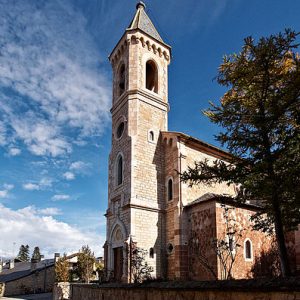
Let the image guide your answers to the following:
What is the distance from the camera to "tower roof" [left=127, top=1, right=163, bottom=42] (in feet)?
84.7

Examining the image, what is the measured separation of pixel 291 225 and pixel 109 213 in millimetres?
14167

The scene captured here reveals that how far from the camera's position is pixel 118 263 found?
21.2 meters

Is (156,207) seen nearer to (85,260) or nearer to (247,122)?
(247,122)

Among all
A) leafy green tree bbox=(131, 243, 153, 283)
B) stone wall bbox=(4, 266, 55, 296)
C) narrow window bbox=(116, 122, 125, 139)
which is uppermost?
narrow window bbox=(116, 122, 125, 139)

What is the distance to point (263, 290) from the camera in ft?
15.8

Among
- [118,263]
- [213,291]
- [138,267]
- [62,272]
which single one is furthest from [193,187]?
[62,272]

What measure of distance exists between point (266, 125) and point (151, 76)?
17.7 metres

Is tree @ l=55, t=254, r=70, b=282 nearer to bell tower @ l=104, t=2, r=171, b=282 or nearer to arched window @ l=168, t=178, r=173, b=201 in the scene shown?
bell tower @ l=104, t=2, r=171, b=282

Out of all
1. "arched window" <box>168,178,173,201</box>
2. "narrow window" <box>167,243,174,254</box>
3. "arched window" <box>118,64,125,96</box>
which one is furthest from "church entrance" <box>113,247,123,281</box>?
"arched window" <box>118,64,125,96</box>

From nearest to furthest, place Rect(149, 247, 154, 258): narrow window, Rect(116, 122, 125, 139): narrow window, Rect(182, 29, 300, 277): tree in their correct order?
Rect(182, 29, 300, 277): tree → Rect(149, 247, 154, 258): narrow window → Rect(116, 122, 125, 139): narrow window

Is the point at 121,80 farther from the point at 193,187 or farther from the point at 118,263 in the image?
the point at 118,263

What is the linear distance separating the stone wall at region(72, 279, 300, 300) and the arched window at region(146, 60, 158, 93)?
1809cm

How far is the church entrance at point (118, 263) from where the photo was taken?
2088cm

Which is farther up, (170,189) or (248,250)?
(170,189)
